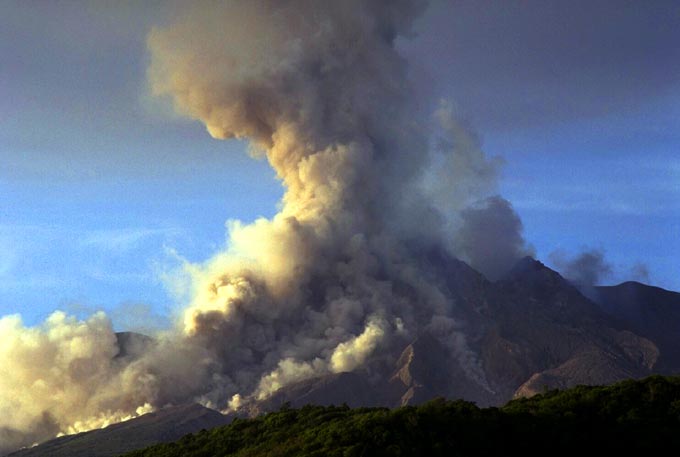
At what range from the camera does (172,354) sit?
531 ft

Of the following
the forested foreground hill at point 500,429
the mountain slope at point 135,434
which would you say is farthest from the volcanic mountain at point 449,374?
the forested foreground hill at point 500,429

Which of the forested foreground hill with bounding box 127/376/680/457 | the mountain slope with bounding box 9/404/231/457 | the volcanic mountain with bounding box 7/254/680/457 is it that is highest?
the volcanic mountain with bounding box 7/254/680/457

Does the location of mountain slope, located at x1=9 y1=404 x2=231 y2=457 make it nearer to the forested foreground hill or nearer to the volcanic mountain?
the volcanic mountain

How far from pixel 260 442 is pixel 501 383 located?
137 meters

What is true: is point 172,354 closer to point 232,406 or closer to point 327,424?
point 232,406

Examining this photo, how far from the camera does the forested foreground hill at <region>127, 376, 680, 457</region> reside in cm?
4403

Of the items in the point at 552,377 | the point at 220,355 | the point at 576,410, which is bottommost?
the point at 576,410

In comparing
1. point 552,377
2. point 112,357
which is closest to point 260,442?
point 112,357

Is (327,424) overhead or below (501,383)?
below

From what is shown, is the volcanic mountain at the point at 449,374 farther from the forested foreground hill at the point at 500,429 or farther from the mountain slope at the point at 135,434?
the forested foreground hill at the point at 500,429

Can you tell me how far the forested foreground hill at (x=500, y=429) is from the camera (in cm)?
4403

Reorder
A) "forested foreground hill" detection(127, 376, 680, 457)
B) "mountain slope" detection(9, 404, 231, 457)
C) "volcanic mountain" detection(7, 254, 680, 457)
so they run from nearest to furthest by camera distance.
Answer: "forested foreground hill" detection(127, 376, 680, 457)
"mountain slope" detection(9, 404, 231, 457)
"volcanic mountain" detection(7, 254, 680, 457)

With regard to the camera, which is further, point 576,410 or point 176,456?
point 176,456

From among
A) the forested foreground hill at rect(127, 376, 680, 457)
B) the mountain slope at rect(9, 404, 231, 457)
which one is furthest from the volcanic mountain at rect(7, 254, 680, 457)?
the forested foreground hill at rect(127, 376, 680, 457)
